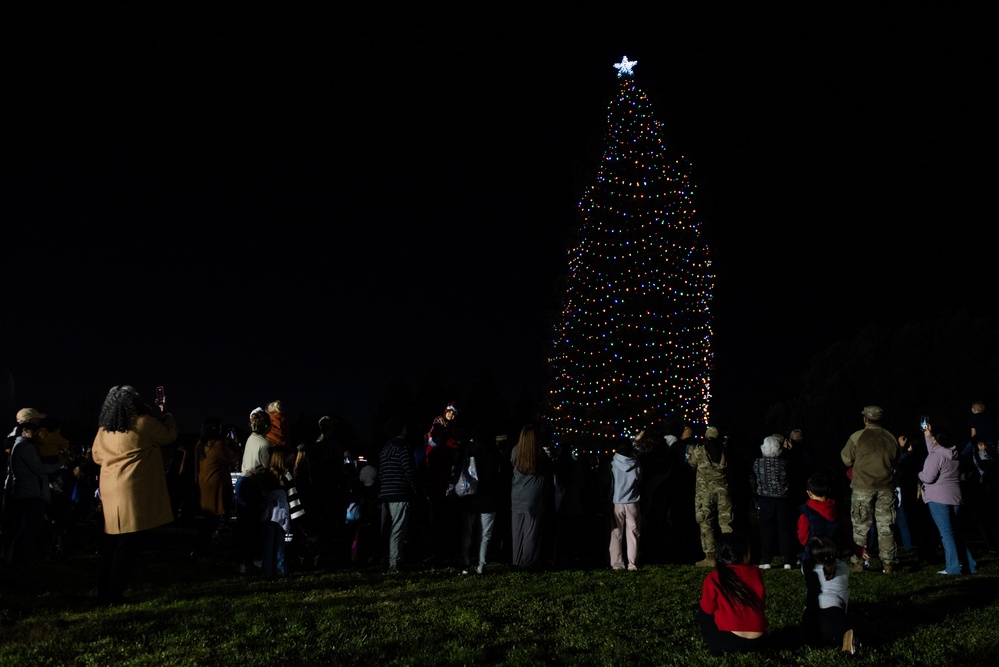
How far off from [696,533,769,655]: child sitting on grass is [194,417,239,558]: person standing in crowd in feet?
24.5

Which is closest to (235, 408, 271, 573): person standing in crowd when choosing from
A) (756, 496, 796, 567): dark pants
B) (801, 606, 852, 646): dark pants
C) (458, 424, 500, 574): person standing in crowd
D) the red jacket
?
(458, 424, 500, 574): person standing in crowd

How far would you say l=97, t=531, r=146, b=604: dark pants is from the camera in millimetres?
7594

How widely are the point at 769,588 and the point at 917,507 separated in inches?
208

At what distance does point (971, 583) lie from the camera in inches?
356

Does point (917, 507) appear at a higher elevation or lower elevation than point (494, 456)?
lower

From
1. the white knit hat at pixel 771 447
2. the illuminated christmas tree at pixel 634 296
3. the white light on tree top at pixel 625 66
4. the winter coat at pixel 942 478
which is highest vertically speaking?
the white light on tree top at pixel 625 66

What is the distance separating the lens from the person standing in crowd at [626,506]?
10.8 meters

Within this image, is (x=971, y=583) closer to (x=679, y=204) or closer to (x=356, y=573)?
(x=356, y=573)

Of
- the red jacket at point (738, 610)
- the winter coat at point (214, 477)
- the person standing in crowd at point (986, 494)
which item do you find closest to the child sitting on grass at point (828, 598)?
the red jacket at point (738, 610)

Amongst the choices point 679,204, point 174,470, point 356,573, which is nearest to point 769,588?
point 356,573

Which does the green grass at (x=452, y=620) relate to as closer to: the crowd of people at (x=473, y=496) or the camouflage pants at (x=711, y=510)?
the crowd of people at (x=473, y=496)

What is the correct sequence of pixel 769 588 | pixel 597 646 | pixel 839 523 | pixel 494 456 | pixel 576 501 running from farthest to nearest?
pixel 576 501 < pixel 494 456 < pixel 839 523 < pixel 769 588 < pixel 597 646

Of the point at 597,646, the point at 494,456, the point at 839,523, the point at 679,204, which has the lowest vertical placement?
the point at 597,646

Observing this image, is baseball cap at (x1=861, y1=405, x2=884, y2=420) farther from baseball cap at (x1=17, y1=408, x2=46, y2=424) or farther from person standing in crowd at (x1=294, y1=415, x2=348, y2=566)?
baseball cap at (x1=17, y1=408, x2=46, y2=424)
